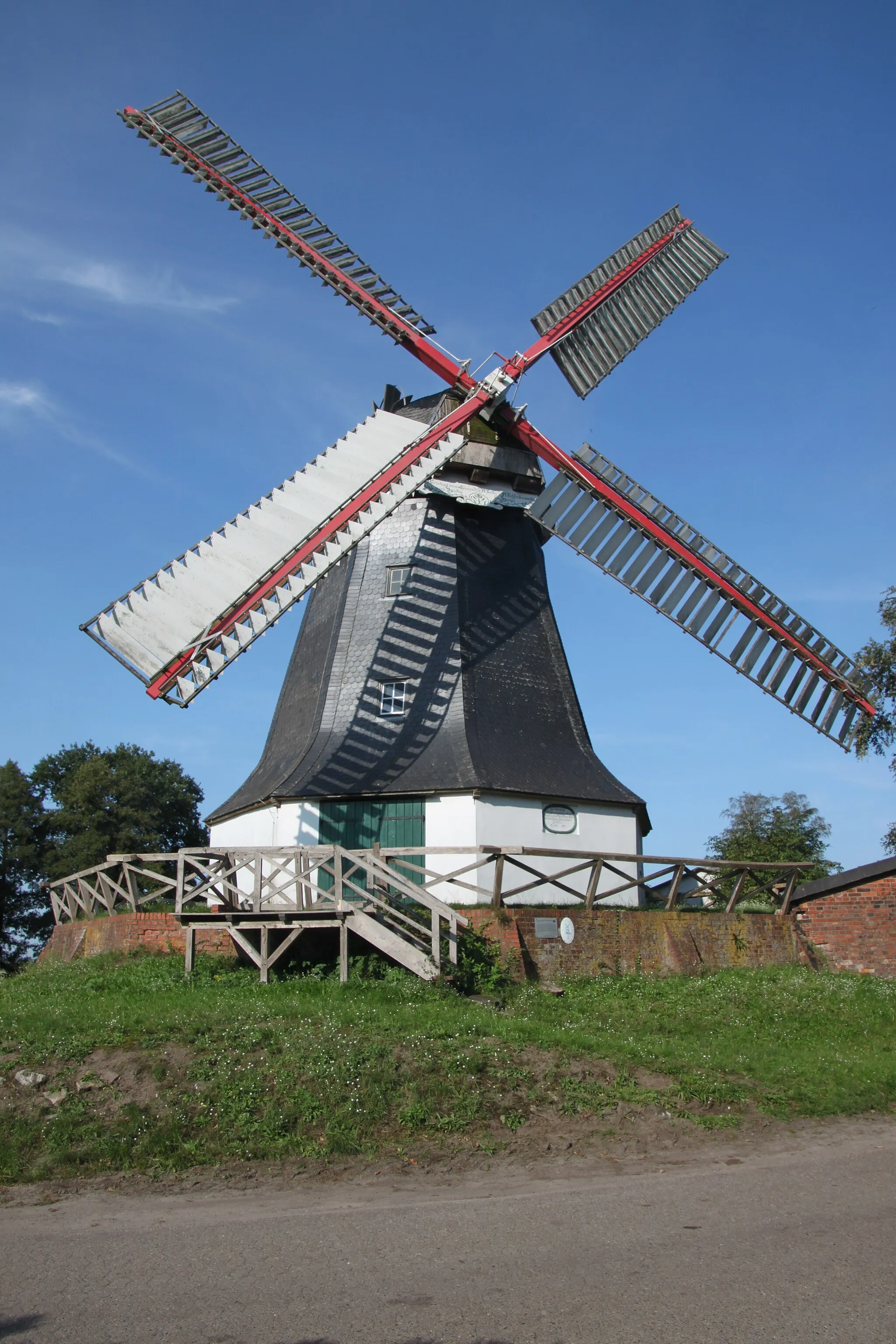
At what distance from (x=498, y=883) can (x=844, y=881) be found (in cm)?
580

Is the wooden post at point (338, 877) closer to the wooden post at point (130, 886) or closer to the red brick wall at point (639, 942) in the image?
the red brick wall at point (639, 942)

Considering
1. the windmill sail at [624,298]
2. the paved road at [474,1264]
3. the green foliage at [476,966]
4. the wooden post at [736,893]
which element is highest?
the windmill sail at [624,298]

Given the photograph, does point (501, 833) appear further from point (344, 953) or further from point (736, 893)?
point (344, 953)

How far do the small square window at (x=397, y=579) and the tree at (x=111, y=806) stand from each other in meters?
18.8

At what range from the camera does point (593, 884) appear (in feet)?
45.9

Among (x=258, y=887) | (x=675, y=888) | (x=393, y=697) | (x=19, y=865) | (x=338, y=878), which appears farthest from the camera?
(x=19, y=865)

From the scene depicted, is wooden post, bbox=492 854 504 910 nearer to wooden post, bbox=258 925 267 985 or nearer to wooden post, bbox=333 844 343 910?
wooden post, bbox=333 844 343 910

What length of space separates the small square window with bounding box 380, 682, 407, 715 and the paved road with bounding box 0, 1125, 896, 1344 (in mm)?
10171

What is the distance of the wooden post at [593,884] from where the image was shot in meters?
13.9

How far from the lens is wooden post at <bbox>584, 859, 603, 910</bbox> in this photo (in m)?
13.9

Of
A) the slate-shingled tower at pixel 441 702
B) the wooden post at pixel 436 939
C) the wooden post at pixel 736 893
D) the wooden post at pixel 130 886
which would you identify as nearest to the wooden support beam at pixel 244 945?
the wooden post at pixel 130 886

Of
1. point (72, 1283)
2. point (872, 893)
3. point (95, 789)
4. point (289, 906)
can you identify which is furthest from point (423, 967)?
point (95, 789)

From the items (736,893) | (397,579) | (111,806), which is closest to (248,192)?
(397,579)

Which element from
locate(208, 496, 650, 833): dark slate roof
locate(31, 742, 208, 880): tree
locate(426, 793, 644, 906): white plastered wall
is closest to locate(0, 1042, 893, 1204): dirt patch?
locate(426, 793, 644, 906): white plastered wall
